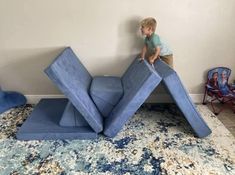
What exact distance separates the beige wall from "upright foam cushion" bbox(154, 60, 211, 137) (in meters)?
0.69

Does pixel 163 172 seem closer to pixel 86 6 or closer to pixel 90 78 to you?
pixel 90 78

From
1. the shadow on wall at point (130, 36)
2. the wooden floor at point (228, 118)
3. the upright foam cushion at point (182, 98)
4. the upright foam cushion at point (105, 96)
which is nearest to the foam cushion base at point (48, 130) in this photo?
the upright foam cushion at point (105, 96)

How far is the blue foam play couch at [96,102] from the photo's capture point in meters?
2.14

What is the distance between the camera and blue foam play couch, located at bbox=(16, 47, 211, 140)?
2137 mm

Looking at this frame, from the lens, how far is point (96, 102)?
8.18 feet

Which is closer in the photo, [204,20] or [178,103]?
[178,103]

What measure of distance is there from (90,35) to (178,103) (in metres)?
1.29

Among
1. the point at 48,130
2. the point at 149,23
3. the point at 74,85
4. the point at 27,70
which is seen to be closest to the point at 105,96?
the point at 74,85

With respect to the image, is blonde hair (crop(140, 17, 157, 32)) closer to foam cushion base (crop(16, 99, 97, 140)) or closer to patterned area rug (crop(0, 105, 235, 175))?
patterned area rug (crop(0, 105, 235, 175))

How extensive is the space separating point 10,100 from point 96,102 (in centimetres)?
118

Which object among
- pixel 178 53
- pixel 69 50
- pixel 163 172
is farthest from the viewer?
pixel 178 53

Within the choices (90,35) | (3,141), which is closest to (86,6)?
(90,35)

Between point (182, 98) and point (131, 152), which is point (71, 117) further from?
point (182, 98)

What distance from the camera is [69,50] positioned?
8.76 ft
